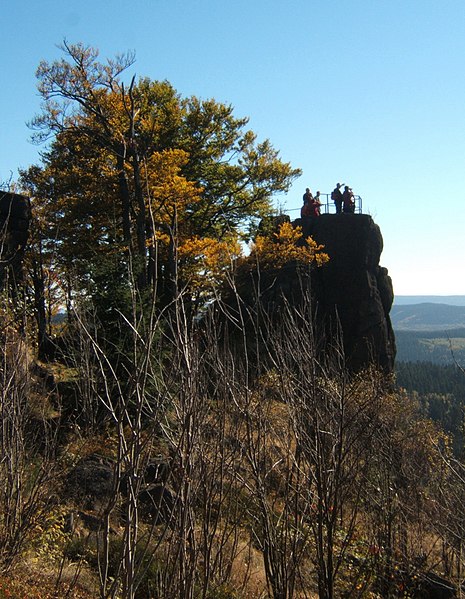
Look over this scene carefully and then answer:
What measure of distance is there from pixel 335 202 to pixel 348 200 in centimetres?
63

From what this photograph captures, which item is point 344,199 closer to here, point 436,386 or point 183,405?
point 183,405

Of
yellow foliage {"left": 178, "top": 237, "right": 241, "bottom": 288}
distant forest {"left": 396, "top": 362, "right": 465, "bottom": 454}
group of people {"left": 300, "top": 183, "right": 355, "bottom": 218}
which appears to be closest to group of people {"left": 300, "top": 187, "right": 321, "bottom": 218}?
group of people {"left": 300, "top": 183, "right": 355, "bottom": 218}

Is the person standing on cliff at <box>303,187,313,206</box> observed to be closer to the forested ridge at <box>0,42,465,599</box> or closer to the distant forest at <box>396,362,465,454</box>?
the forested ridge at <box>0,42,465,599</box>

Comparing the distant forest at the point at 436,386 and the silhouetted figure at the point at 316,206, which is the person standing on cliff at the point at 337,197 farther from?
the distant forest at the point at 436,386

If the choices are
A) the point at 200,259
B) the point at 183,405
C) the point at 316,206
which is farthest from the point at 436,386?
the point at 183,405

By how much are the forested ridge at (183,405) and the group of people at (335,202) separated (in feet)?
5.08

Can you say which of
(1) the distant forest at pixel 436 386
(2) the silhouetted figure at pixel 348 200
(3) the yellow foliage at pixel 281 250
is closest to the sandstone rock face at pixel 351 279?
(2) the silhouetted figure at pixel 348 200

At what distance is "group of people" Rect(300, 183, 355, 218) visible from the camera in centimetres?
2714

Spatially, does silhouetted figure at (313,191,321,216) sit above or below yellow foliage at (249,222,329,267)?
above

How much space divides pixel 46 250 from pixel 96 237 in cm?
319

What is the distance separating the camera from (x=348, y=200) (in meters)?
28.0

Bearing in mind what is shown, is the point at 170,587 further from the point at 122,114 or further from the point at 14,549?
the point at 122,114

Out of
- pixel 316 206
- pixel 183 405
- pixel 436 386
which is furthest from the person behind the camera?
pixel 436 386

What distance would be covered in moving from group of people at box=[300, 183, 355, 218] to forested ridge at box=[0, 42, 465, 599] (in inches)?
60.9
